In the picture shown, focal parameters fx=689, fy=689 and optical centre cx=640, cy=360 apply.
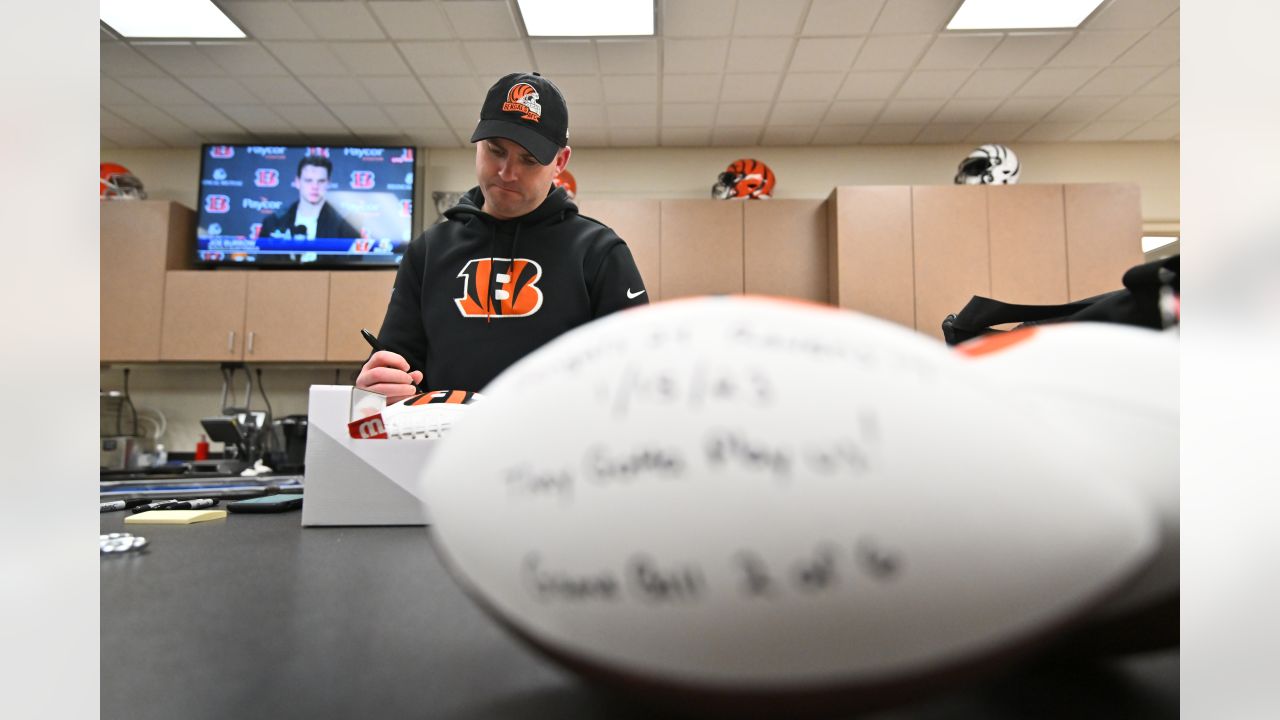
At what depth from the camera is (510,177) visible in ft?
3.91

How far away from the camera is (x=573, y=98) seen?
11.5 feet

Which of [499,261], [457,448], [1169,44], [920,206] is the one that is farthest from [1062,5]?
[457,448]

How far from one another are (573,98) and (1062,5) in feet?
7.08

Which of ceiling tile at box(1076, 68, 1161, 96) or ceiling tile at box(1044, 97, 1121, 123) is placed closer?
ceiling tile at box(1076, 68, 1161, 96)

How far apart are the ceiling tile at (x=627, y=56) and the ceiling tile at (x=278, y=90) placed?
4.96 ft

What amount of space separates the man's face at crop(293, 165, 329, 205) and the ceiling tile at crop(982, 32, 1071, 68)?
3428 millimetres

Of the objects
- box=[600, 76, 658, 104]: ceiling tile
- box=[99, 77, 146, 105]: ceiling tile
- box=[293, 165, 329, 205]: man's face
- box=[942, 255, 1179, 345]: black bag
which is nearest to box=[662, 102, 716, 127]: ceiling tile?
box=[600, 76, 658, 104]: ceiling tile

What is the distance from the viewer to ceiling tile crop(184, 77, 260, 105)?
3344 mm

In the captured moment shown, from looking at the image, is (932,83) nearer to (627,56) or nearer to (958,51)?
(958,51)

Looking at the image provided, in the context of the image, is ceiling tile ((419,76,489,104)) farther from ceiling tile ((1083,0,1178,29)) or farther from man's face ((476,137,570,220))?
ceiling tile ((1083,0,1178,29))

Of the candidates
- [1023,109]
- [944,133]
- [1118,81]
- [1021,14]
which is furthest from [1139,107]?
[1021,14]

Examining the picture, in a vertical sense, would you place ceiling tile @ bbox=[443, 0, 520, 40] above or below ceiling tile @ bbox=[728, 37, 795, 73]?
above

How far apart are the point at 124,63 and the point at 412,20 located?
150cm

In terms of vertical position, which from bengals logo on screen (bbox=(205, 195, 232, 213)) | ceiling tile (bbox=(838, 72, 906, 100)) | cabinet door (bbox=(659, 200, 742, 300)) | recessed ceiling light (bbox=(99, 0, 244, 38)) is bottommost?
cabinet door (bbox=(659, 200, 742, 300))
